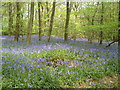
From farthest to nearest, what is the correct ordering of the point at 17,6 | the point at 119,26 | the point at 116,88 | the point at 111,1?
the point at 17,6, the point at 111,1, the point at 119,26, the point at 116,88

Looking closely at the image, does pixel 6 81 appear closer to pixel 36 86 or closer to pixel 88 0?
pixel 36 86

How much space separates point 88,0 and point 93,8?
Answer: 0.53 meters

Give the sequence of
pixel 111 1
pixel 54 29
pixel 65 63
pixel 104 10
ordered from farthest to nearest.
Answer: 1. pixel 54 29
2. pixel 104 10
3. pixel 111 1
4. pixel 65 63

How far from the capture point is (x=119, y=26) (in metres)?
6.18

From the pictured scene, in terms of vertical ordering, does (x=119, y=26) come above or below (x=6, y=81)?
above

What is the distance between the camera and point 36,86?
10.2ft

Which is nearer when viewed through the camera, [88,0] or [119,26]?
[119,26]

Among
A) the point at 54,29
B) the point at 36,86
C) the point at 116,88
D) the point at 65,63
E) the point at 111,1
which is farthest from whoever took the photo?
the point at 54,29

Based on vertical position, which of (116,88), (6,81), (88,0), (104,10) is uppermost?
(88,0)

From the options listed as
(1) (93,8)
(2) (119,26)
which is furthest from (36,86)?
(1) (93,8)

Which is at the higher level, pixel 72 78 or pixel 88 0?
pixel 88 0

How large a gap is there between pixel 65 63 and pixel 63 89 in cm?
116

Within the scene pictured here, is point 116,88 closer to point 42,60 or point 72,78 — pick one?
point 72,78

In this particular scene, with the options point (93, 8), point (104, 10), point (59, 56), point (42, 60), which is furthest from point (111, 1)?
point (42, 60)
